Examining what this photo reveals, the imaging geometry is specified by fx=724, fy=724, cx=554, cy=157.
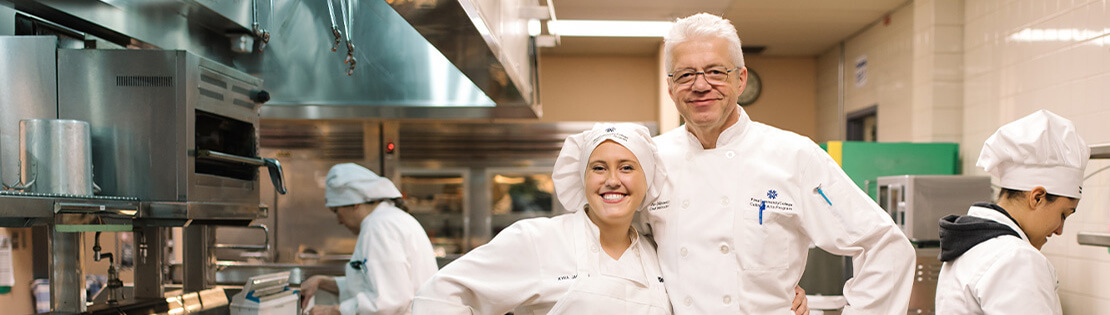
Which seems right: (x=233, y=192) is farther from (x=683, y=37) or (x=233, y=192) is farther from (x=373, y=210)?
(x=683, y=37)

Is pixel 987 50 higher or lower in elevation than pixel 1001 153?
higher

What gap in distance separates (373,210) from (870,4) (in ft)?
12.1

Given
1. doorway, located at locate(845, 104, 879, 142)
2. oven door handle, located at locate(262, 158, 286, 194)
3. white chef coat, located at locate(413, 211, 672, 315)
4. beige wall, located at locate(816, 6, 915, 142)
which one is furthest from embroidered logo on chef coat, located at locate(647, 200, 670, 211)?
doorway, located at locate(845, 104, 879, 142)

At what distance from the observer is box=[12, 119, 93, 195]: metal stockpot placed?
1.84 meters

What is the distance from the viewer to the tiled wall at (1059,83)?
10.9 ft

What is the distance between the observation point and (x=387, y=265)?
3.22 meters

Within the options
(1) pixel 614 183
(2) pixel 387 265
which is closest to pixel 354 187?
(2) pixel 387 265

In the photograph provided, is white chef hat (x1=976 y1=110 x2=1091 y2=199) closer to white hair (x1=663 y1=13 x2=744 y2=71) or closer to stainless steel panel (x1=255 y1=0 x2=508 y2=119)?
white hair (x1=663 y1=13 x2=744 y2=71)

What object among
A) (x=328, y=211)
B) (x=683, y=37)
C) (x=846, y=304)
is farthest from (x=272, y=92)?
(x=846, y=304)

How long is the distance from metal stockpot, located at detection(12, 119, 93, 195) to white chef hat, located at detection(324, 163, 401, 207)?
5.43ft

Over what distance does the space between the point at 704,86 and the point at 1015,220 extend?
3.84 ft

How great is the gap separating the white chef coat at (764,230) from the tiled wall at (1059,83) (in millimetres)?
2276

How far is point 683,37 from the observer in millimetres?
1729

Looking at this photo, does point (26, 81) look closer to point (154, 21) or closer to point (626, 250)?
point (154, 21)
